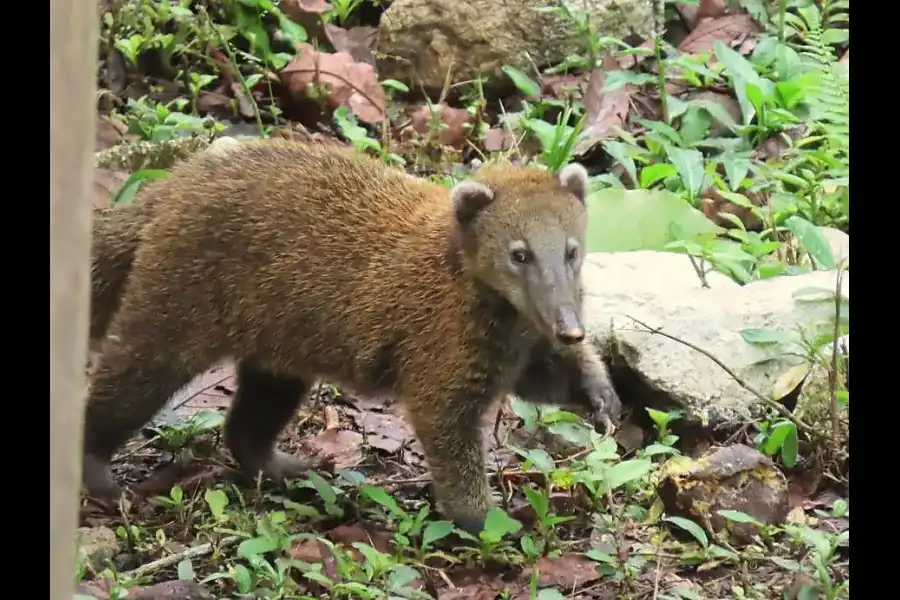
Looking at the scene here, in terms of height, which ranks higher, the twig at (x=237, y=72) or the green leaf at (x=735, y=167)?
the twig at (x=237, y=72)

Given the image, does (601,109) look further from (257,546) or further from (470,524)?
(257,546)

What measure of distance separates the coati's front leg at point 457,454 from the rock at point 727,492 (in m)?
0.56

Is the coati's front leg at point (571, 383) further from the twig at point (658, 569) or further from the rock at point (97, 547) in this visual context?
the rock at point (97, 547)

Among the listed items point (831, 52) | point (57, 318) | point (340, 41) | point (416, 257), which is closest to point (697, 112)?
point (831, 52)

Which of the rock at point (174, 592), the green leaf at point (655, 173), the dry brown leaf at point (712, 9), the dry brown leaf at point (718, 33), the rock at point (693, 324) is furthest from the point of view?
the dry brown leaf at point (712, 9)

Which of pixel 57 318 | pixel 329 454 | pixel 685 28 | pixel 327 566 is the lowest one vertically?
pixel 329 454

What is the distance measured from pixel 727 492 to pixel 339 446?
1408 millimetres

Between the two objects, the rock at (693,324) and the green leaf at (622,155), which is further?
the green leaf at (622,155)

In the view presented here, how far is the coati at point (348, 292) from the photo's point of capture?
344cm

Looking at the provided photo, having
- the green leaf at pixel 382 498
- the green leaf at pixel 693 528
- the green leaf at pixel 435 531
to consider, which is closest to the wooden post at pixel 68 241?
the green leaf at pixel 435 531

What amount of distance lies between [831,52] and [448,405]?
8.12 ft

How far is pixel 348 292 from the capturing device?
3557 mm

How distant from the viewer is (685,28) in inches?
235

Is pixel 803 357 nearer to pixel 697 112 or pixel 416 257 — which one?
pixel 416 257
